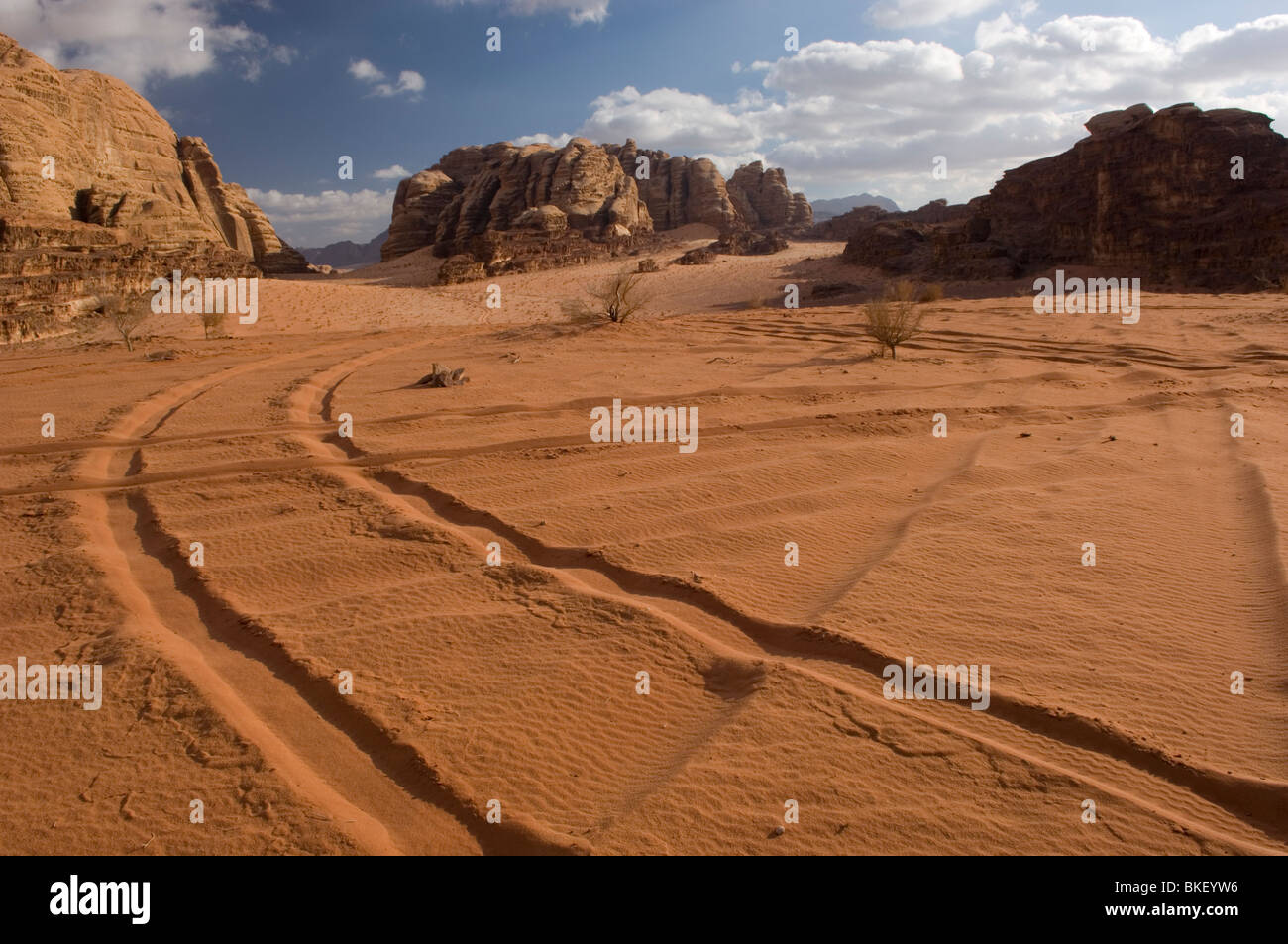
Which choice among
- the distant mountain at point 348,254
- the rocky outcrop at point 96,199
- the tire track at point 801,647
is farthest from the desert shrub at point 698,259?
the distant mountain at point 348,254

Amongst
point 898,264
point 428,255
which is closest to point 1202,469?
point 898,264

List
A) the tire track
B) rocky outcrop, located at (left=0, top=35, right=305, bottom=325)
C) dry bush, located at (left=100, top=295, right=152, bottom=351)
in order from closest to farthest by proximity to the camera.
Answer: the tire track
dry bush, located at (left=100, top=295, right=152, bottom=351)
rocky outcrop, located at (left=0, top=35, right=305, bottom=325)

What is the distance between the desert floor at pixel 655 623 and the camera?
2623 mm

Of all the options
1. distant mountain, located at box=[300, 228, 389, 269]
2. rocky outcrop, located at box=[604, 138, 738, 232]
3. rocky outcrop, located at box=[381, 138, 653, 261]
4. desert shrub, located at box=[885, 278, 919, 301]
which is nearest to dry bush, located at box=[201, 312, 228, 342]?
desert shrub, located at box=[885, 278, 919, 301]

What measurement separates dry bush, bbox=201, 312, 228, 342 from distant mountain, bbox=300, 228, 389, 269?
9317cm

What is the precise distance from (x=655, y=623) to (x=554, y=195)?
40.7m

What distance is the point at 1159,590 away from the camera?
404 centimetres

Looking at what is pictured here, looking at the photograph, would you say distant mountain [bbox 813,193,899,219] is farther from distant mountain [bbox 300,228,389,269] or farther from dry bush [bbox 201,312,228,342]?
dry bush [bbox 201,312,228,342]

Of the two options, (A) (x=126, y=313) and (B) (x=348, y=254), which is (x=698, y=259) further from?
(B) (x=348, y=254)

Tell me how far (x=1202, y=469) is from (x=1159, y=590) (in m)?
2.54

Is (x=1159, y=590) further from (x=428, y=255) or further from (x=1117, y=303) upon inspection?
(x=428, y=255)

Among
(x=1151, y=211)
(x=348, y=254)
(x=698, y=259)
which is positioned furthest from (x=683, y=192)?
(x=348, y=254)

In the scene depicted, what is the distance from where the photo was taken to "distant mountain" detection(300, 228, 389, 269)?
106m

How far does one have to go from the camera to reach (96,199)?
27.6m
